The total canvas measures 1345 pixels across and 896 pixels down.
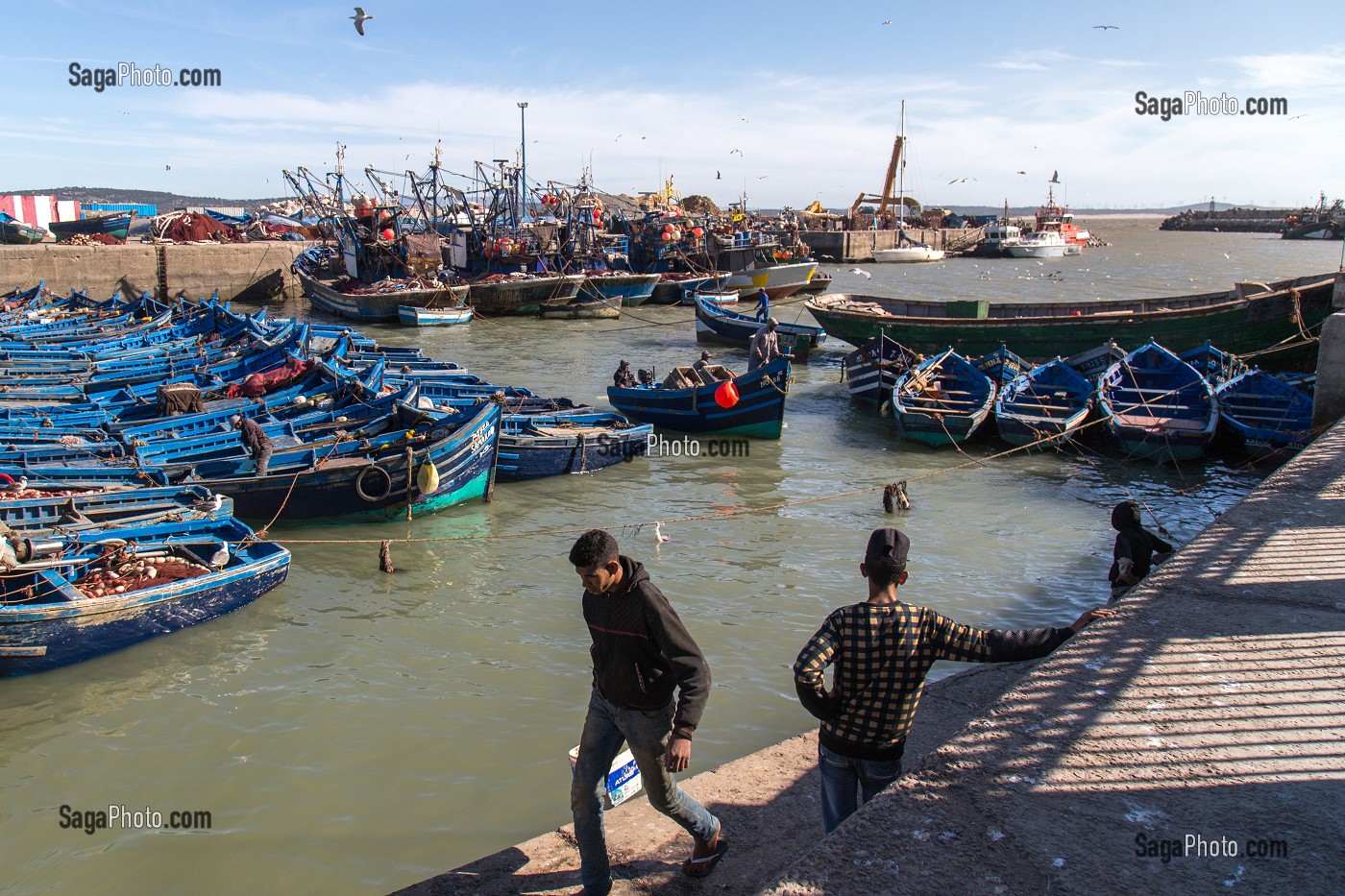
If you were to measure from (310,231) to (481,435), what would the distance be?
54.6m

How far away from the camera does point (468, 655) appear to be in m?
9.24

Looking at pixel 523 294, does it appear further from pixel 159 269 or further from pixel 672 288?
pixel 159 269

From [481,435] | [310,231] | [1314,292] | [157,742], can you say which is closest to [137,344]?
[481,435]

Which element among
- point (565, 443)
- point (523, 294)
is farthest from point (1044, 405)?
point (523, 294)

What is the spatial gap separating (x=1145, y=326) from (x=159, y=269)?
40.5 metres

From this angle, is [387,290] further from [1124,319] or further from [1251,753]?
[1251,753]

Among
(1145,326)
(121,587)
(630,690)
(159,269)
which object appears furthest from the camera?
(159,269)

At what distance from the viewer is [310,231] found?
2441 inches

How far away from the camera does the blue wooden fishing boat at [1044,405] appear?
16.9 m

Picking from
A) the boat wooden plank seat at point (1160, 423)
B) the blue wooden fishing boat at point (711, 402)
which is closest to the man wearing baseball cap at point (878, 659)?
the blue wooden fishing boat at point (711, 402)

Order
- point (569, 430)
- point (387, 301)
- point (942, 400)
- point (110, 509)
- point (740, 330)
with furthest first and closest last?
point (387, 301) < point (740, 330) < point (942, 400) < point (569, 430) < point (110, 509)

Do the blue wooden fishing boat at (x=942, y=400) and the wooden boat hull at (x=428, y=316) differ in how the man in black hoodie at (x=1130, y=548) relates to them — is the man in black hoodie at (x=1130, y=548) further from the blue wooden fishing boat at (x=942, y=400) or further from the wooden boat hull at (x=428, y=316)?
the wooden boat hull at (x=428, y=316)

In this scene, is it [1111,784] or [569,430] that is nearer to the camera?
[1111,784]

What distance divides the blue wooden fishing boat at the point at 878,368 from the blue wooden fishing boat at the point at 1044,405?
3086 millimetres
